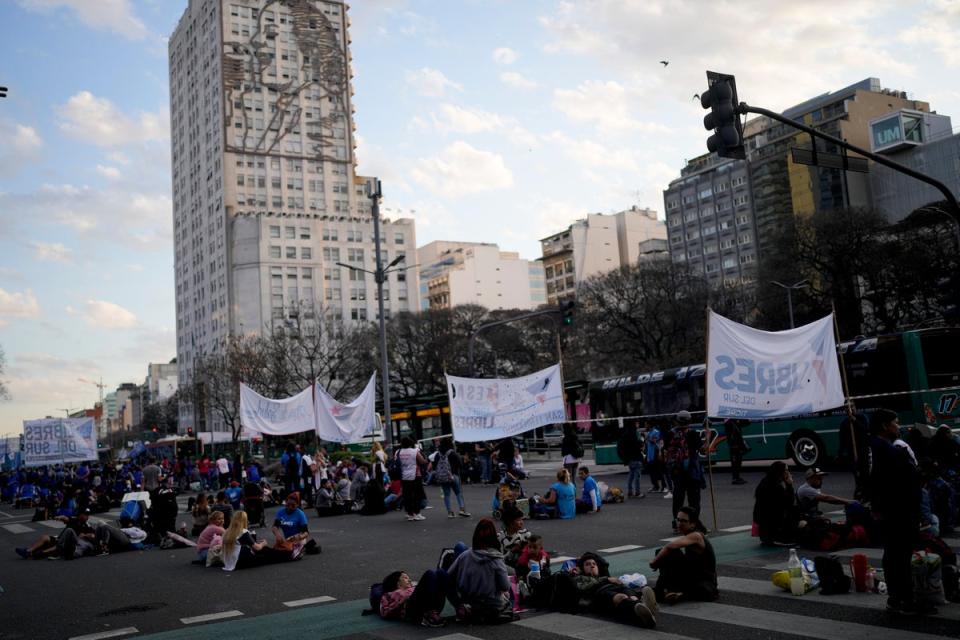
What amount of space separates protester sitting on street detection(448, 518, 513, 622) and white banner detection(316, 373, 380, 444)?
14.2 metres

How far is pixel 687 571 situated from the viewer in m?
8.93

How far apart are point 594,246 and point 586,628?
131 meters

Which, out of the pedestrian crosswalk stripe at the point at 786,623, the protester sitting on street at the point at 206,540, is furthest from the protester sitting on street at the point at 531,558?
the protester sitting on street at the point at 206,540

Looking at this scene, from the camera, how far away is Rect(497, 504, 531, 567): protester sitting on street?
34.2 feet

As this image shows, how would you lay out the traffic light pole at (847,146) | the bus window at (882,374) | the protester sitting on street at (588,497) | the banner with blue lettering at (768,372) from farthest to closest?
the bus window at (882,374)
the protester sitting on street at (588,497)
the banner with blue lettering at (768,372)
the traffic light pole at (847,146)

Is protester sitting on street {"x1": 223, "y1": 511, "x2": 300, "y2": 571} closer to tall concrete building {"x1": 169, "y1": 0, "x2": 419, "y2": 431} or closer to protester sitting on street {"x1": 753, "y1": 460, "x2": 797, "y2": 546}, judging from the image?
protester sitting on street {"x1": 753, "y1": 460, "x2": 797, "y2": 546}

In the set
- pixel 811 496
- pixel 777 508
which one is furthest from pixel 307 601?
pixel 811 496

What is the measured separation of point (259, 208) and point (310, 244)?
8.42 meters

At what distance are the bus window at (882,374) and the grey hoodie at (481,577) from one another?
614 inches

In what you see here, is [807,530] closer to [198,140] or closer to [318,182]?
[318,182]

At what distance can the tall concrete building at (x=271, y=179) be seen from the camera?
11575 cm

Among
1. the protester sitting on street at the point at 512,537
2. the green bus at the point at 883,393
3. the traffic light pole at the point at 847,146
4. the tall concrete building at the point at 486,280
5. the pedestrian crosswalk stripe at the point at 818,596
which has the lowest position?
the pedestrian crosswalk stripe at the point at 818,596

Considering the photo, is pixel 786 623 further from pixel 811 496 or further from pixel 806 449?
pixel 806 449

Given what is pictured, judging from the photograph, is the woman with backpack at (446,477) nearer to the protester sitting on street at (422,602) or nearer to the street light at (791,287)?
the protester sitting on street at (422,602)
